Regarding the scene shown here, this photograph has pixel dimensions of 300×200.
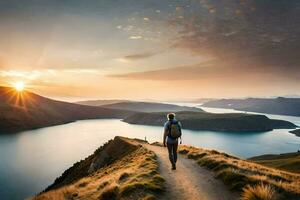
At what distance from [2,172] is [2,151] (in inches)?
2266

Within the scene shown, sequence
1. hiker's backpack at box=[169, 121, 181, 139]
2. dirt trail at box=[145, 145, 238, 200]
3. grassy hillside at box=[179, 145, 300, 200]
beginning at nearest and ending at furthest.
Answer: grassy hillside at box=[179, 145, 300, 200] < dirt trail at box=[145, 145, 238, 200] < hiker's backpack at box=[169, 121, 181, 139]

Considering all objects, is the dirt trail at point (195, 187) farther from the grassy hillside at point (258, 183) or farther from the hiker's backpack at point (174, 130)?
the hiker's backpack at point (174, 130)

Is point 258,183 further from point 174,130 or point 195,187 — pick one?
point 174,130

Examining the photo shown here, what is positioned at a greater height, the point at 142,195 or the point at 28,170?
the point at 142,195

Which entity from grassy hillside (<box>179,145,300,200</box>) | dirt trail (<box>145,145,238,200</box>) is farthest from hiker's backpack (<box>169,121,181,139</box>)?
grassy hillside (<box>179,145,300,200</box>)

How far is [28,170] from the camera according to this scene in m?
101

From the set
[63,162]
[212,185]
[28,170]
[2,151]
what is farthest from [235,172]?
[2,151]

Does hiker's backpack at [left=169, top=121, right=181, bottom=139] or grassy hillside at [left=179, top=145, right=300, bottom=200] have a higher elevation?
hiker's backpack at [left=169, top=121, right=181, bottom=139]

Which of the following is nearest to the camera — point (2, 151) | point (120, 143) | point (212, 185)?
point (212, 185)

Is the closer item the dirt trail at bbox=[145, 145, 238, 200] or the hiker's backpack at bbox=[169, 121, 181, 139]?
the dirt trail at bbox=[145, 145, 238, 200]

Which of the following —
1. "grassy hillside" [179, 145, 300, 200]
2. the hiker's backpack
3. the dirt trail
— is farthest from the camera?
the hiker's backpack

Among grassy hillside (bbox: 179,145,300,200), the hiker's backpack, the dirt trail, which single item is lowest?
the dirt trail

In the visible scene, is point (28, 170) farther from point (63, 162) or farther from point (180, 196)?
point (180, 196)

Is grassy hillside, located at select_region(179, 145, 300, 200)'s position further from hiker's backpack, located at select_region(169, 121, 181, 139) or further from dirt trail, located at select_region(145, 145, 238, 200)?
hiker's backpack, located at select_region(169, 121, 181, 139)
